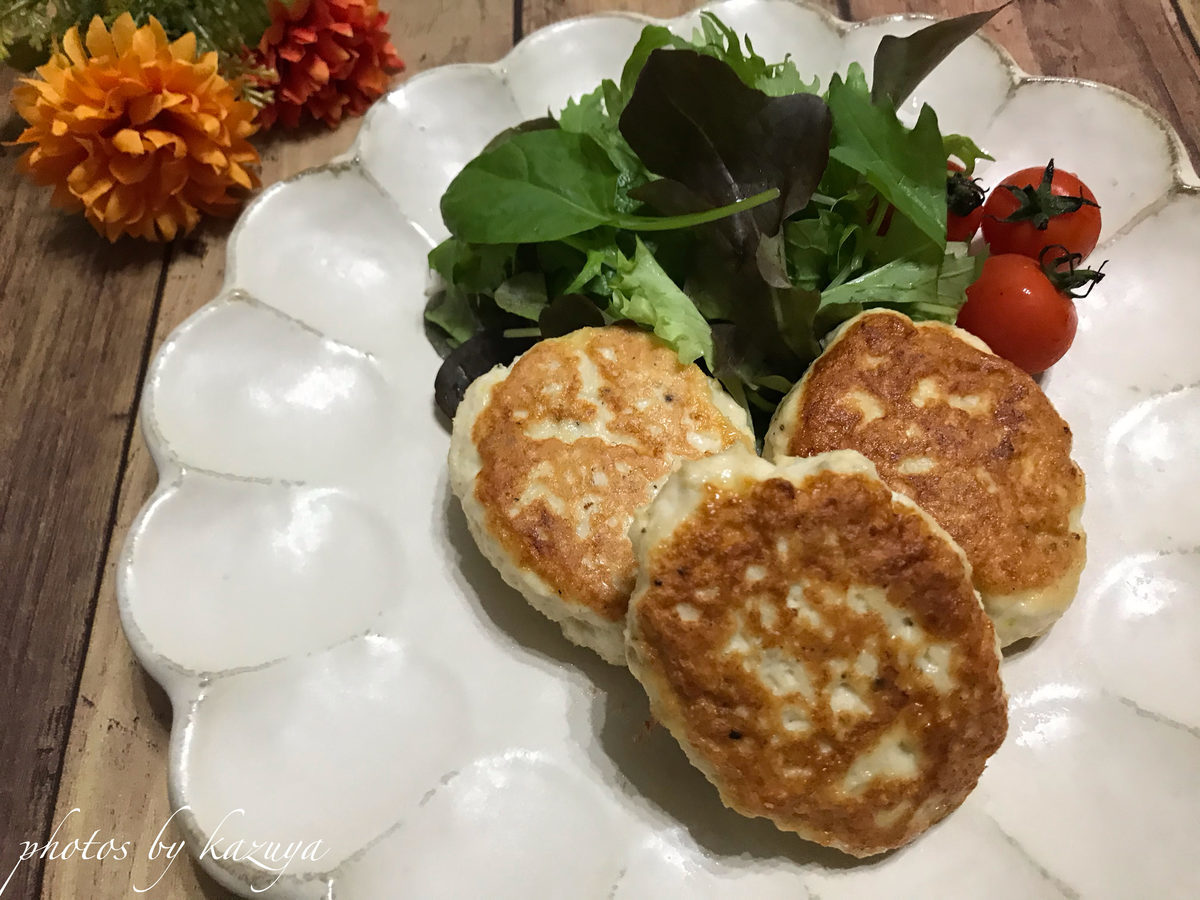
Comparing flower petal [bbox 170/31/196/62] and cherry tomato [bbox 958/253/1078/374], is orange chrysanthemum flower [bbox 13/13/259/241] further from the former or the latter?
cherry tomato [bbox 958/253/1078/374]

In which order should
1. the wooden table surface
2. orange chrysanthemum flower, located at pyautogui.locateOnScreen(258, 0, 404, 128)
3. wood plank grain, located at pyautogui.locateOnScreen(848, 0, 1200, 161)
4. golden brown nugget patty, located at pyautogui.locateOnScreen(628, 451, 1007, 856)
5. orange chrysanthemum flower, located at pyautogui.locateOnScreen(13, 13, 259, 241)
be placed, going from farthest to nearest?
wood plank grain, located at pyautogui.locateOnScreen(848, 0, 1200, 161) < orange chrysanthemum flower, located at pyautogui.locateOnScreen(258, 0, 404, 128) < orange chrysanthemum flower, located at pyautogui.locateOnScreen(13, 13, 259, 241) < the wooden table surface < golden brown nugget patty, located at pyautogui.locateOnScreen(628, 451, 1007, 856)

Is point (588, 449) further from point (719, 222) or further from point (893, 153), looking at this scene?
point (893, 153)

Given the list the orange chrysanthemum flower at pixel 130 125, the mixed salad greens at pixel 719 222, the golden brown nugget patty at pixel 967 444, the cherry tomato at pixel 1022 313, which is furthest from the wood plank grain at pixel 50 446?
the cherry tomato at pixel 1022 313

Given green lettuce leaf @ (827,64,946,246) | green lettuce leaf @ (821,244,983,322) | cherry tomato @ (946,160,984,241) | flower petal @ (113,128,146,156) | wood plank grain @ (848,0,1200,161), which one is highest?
wood plank grain @ (848,0,1200,161)

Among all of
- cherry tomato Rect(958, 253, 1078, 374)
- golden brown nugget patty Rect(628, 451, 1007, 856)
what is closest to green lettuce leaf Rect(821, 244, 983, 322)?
cherry tomato Rect(958, 253, 1078, 374)

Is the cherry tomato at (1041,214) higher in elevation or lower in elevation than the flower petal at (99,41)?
higher

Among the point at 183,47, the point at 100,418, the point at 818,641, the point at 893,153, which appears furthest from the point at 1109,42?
the point at 100,418

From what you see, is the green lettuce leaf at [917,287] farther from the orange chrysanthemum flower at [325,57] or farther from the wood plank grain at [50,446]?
the wood plank grain at [50,446]
